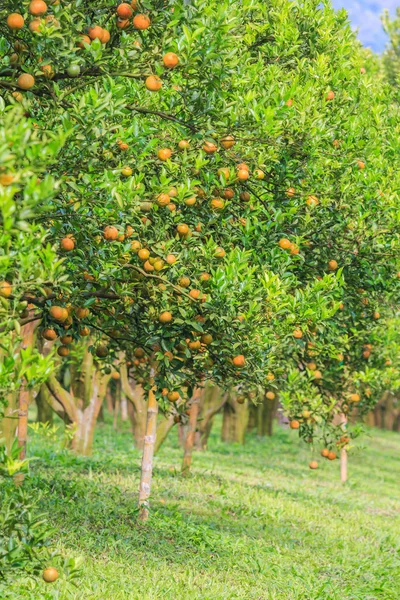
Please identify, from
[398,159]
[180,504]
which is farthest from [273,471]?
[398,159]

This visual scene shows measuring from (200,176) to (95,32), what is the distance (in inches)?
79.1

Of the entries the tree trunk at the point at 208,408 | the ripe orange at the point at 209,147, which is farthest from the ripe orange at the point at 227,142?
the tree trunk at the point at 208,408

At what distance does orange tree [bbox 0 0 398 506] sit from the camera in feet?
21.0

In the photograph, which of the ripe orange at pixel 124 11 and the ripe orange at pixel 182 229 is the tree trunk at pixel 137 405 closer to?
the ripe orange at pixel 182 229

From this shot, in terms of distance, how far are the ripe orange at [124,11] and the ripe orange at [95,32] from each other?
202 millimetres

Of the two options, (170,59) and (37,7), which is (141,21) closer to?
(170,59)

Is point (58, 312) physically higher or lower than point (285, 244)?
lower

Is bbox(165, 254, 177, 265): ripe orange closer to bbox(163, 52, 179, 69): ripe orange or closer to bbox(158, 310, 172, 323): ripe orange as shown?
bbox(158, 310, 172, 323): ripe orange

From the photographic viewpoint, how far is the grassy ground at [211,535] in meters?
8.58

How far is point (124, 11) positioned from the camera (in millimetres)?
6355

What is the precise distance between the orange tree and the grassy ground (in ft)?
5.39

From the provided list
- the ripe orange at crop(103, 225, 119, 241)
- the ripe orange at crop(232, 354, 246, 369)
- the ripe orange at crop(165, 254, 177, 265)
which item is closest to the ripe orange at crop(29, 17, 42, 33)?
the ripe orange at crop(103, 225, 119, 241)

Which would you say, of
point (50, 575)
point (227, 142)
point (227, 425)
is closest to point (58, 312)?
point (50, 575)

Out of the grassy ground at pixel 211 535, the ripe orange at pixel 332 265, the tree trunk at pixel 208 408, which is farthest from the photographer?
the tree trunk at pixel 208 408
